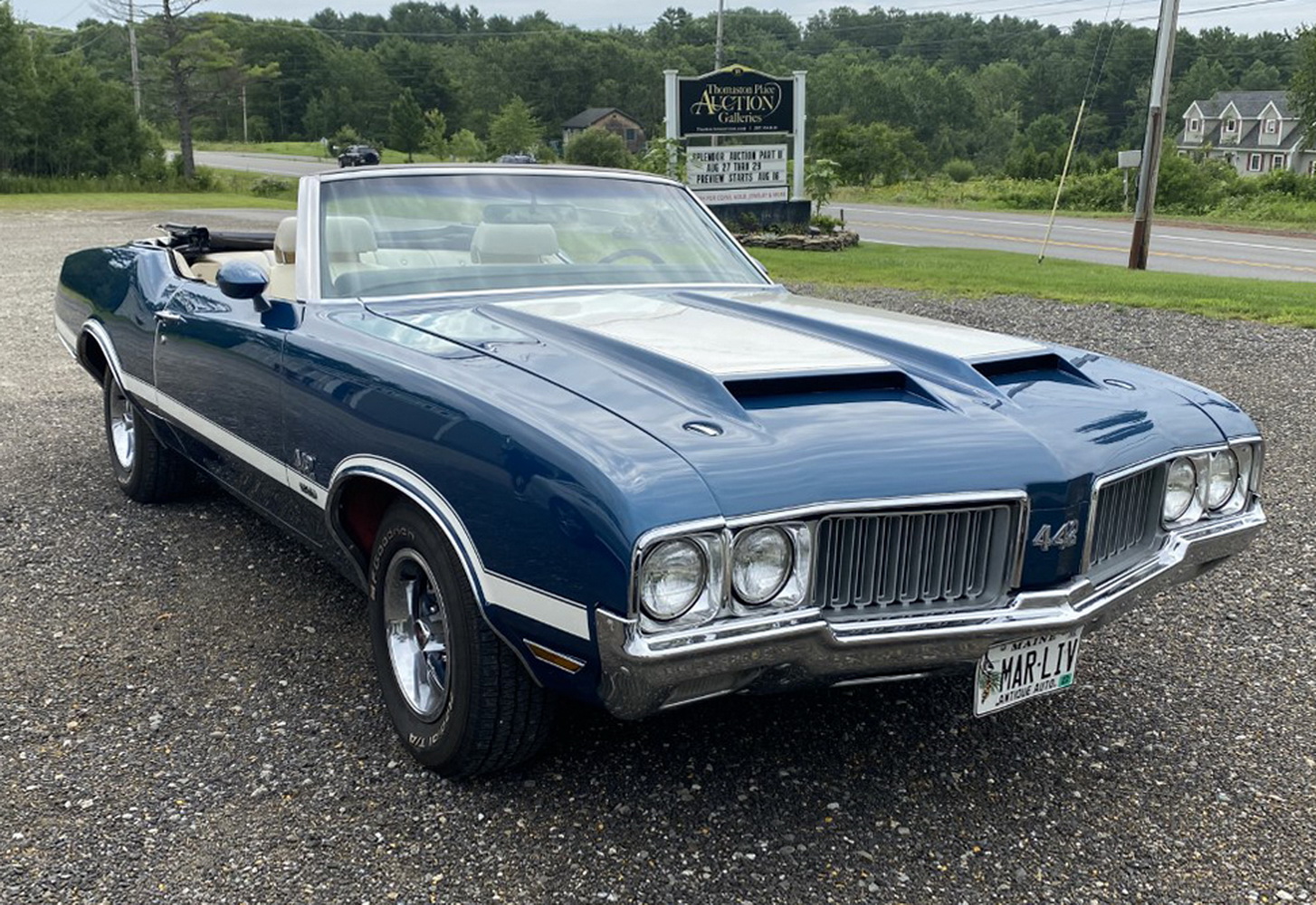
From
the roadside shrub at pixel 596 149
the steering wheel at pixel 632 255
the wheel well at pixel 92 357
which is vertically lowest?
the wheel well at pixel 92 357

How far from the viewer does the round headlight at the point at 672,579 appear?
2279mm

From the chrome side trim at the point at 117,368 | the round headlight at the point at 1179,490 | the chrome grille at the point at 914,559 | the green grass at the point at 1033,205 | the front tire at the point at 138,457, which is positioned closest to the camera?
the chrome grille at the point at 914,559

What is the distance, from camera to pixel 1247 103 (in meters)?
82.2

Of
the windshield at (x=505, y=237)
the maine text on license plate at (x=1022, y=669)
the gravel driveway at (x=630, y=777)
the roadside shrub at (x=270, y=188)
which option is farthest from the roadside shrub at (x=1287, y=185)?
the maine text on license plate at (x=1022, y=669)

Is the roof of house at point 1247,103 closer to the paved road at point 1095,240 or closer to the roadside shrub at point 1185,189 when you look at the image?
the roadside shrub at point 1185,189

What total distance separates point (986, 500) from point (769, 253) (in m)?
15.1

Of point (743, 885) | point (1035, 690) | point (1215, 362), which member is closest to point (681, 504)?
point (743, 885)

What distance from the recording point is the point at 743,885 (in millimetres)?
2527

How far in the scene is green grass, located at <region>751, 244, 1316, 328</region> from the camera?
454 inches

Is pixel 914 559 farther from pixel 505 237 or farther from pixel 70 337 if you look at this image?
pixel 70 337

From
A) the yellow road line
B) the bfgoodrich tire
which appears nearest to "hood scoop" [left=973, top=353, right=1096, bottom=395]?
the bfgoodrich tire

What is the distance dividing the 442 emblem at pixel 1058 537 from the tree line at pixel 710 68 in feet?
218

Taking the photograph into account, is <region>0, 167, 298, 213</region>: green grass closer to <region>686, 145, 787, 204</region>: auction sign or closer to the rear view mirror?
<region>686, 145, 787, 204</region>: auction sign

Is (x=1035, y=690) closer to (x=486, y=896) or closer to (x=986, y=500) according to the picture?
(x=986, y=500)
